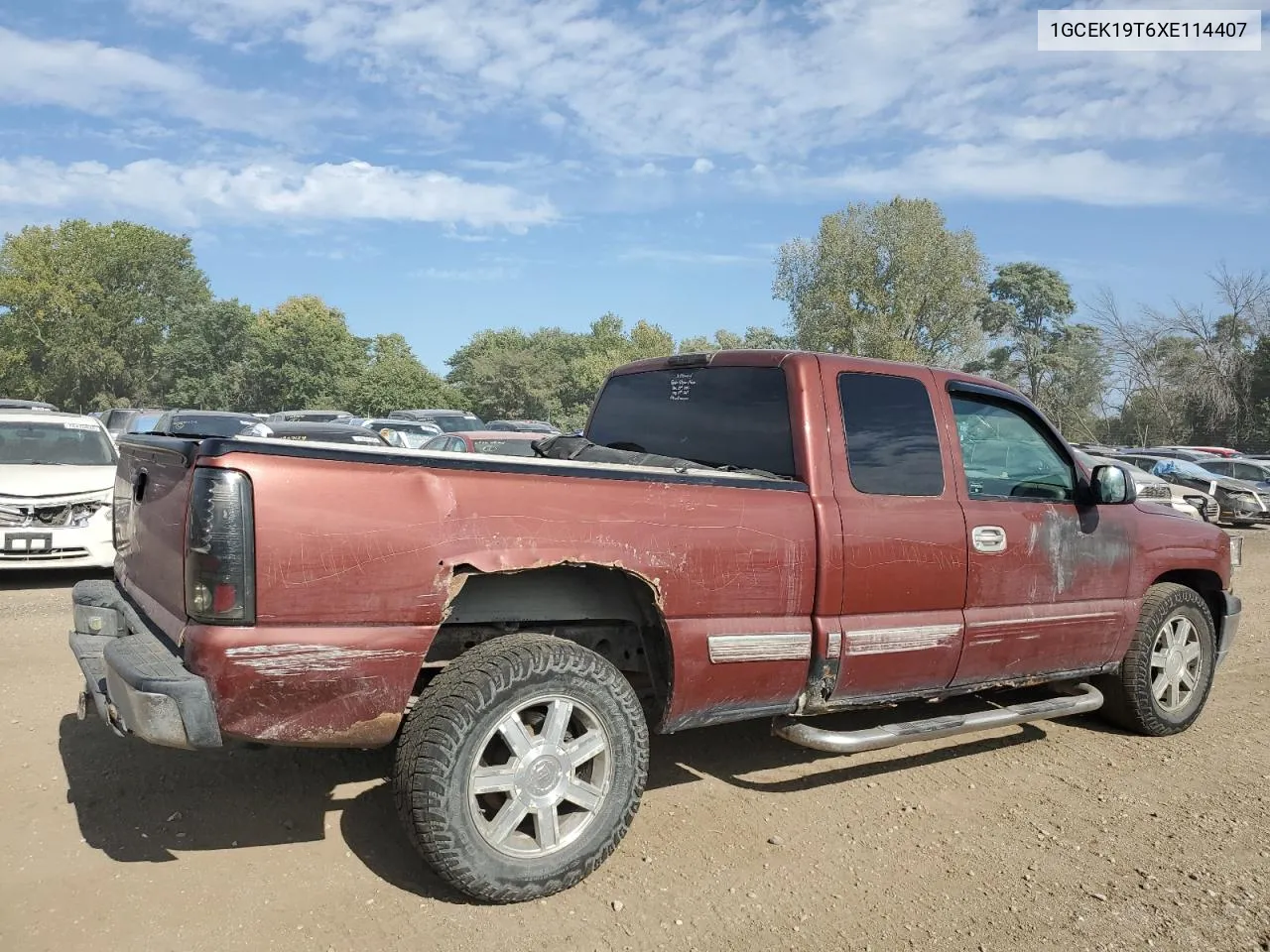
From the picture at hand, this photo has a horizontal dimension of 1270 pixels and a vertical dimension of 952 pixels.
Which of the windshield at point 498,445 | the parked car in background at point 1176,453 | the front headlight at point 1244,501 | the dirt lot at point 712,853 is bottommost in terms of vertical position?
the dirt lot at point 712,853

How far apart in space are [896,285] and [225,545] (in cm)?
4456

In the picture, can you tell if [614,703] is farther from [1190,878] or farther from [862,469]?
[1190,878]

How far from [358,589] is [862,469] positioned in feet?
6.86

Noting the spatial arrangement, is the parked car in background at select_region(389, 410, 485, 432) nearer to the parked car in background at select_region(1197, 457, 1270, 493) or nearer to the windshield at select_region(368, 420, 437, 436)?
the windshield at select_region(368, 420, 437, 436)

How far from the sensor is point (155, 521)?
10.8 feet

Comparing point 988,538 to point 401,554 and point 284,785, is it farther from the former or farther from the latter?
point 284,785

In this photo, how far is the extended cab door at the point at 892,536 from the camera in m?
3.83

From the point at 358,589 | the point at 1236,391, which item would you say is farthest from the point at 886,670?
the point at 1236,391

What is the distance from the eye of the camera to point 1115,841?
3.80 m

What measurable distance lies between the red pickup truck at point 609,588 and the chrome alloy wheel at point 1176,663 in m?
0.22

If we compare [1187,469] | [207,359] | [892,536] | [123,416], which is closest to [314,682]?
[892,536]

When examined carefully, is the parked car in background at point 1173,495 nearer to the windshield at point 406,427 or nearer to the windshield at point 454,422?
the windshield at point 406,427

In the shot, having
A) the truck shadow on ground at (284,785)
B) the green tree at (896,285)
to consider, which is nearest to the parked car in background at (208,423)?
the truck shadow on ground at (284,785)

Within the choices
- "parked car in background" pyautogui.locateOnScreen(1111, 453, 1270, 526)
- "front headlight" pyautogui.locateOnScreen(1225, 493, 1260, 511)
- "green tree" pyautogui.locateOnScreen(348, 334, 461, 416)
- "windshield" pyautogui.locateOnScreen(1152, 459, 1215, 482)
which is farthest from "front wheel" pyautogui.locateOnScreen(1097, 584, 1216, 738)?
"green tree" pyautogui.locateOnScreen(348, 334, 461, 416)
